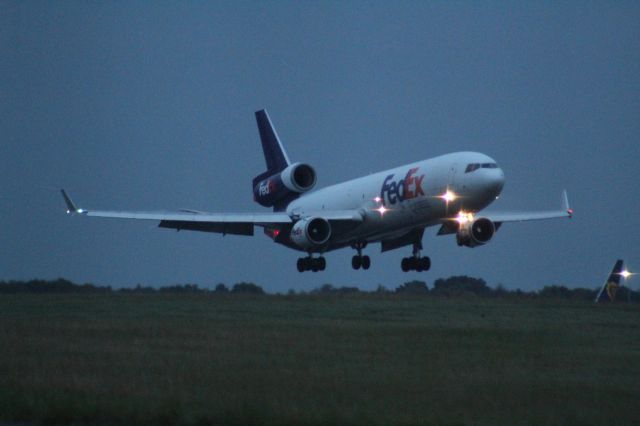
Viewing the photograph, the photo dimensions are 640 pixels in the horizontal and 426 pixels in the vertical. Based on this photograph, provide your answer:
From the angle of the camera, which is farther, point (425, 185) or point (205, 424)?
point (425, 185)

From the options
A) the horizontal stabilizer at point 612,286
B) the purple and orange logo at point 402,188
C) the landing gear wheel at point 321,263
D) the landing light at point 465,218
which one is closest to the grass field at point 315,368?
the landing light at point 465,218

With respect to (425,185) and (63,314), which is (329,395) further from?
(425,185)

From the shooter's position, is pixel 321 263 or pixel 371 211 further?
pixel 321 263

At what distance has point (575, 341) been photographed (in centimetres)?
2003

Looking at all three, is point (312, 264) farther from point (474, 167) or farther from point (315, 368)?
point (315, 368)

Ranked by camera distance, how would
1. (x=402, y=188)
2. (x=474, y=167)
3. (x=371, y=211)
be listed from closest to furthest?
(x=474, y=167) < (x=402, y=188) < (x=371, y=211)

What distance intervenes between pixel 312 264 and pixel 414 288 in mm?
4895

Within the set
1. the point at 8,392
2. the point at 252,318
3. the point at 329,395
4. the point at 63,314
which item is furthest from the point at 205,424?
the point at 63,314

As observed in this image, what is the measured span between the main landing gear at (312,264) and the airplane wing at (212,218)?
1801mm

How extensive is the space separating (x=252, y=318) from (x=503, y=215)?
18.0m

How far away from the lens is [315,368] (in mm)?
15633

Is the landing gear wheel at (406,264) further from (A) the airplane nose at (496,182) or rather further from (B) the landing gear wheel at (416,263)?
(A) the airplane nose at (496,182)

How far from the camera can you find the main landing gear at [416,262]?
39.7 meters

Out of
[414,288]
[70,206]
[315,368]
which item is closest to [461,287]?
[414,288]
